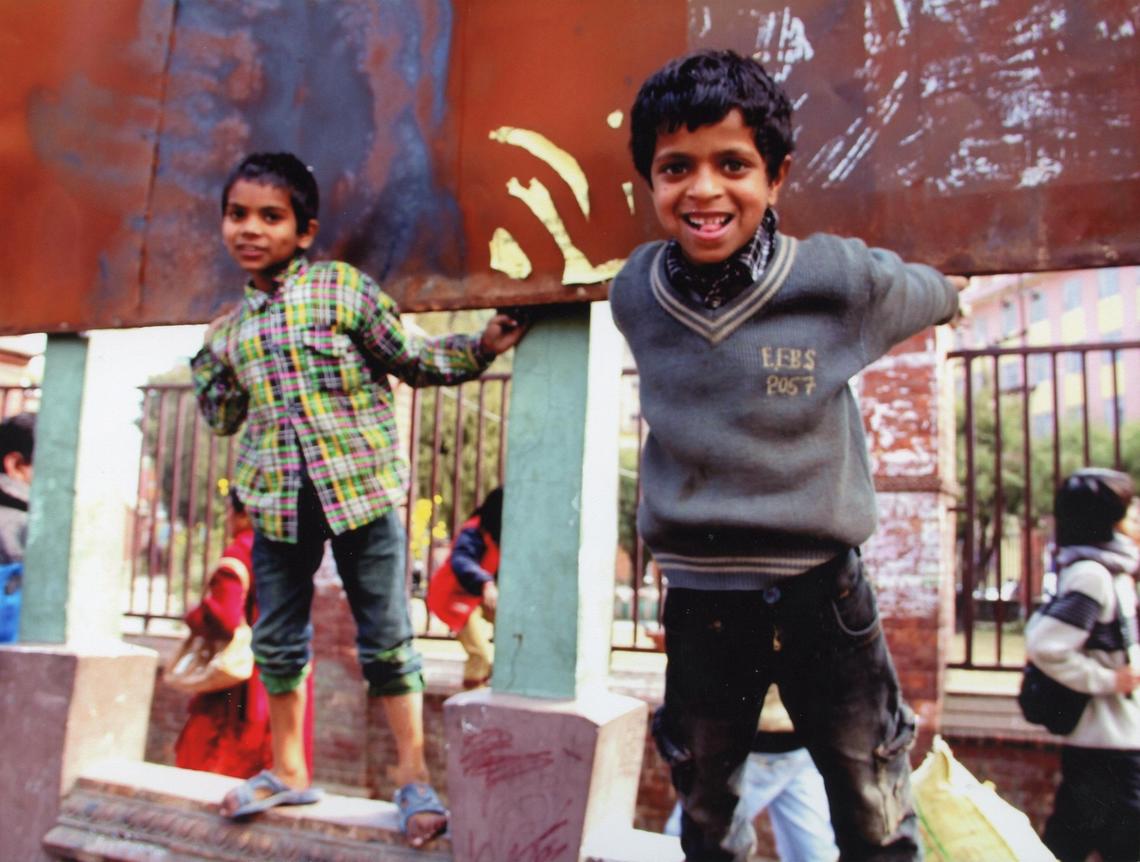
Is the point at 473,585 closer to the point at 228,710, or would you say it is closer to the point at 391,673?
the point at 228,710

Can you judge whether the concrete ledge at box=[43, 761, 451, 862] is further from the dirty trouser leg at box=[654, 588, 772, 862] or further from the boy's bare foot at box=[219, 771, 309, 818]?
the dirty trouser leg at box=[654, 588, 772, 862]

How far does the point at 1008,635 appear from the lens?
1439 centimetres

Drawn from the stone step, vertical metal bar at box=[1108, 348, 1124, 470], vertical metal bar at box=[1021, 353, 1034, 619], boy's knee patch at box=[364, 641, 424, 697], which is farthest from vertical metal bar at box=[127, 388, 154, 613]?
vertical metal bar at box=[1108, 348, 1124, 470]

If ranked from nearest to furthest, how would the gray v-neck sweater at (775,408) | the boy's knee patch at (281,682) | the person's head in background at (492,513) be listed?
the gray v-neck sweater at (775,408) → the boy's knee patch at (281,682) → the person's head in background at (492,513)

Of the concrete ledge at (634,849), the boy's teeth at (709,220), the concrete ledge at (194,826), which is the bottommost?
the concrete ledge at (194,826)

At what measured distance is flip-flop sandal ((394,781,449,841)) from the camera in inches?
101

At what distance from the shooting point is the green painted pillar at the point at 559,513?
2520mm

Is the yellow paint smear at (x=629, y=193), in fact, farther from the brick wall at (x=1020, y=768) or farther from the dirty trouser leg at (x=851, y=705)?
the brick wall at (x=1020, y=768)

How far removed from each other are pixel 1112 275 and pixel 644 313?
3188 centimetres

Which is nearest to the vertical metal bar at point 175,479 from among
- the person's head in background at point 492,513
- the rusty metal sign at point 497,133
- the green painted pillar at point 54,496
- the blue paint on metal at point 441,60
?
the person's head in background at point 492,513

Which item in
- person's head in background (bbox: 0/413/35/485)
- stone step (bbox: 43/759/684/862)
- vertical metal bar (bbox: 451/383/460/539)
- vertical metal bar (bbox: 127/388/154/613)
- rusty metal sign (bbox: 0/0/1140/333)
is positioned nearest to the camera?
rusty metal sign (bbox: 0/0/1140/333)

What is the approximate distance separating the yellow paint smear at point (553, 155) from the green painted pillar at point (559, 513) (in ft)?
1.05

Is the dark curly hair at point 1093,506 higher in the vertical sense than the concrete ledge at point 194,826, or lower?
higher

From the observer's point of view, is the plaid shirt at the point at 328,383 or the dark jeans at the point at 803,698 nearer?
the dark jeans at the point at 803,698
